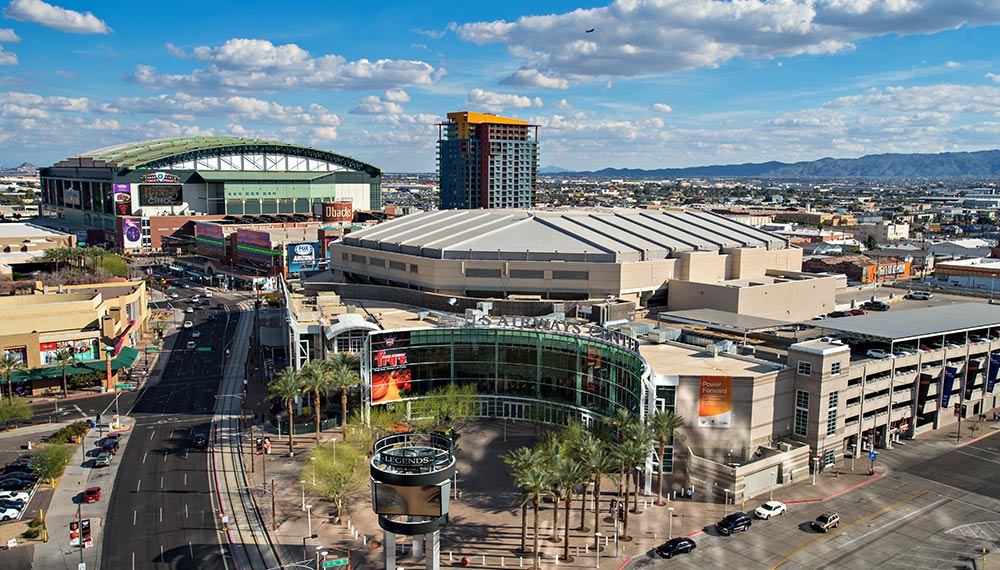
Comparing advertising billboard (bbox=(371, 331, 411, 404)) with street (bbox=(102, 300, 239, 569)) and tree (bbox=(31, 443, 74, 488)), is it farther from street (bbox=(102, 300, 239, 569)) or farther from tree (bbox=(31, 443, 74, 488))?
tree (bbox=(31, 443, 74, 488))

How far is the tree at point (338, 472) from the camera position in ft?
189

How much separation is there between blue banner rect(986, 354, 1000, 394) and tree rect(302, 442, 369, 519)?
7231 cm

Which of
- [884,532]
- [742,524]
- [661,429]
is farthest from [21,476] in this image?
[884,532]

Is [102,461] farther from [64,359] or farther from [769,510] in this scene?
[769,510]

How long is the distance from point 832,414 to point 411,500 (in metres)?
44.3

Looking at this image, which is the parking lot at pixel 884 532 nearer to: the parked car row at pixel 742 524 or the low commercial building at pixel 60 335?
the parked car row at pixel 742 524

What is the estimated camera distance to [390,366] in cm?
7744

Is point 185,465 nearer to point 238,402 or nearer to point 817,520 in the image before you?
point 238,402

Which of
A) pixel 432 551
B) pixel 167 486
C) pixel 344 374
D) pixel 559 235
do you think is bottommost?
pixel 167 486

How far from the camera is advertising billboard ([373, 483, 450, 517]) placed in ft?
150

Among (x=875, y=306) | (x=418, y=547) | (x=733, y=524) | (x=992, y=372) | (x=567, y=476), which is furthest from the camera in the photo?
(x=875, y=306)

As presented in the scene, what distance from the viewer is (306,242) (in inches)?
6934

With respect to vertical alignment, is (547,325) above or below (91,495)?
above

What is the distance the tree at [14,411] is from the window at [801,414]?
77.0m
